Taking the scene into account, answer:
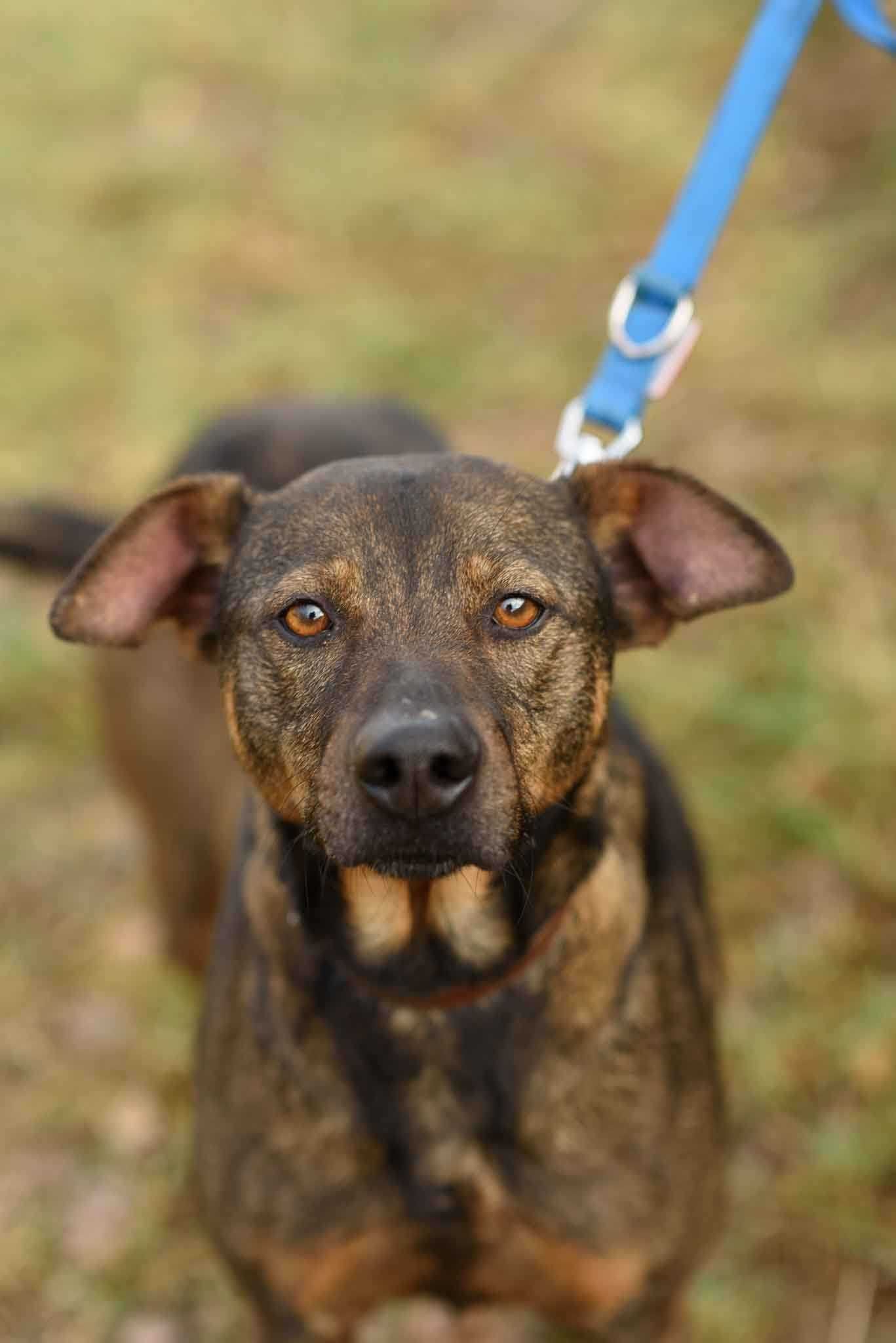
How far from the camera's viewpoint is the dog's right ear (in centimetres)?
263

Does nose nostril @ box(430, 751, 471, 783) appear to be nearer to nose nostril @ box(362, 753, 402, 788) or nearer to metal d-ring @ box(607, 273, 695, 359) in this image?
nose nostril @ box(362, 753, 402, 788)

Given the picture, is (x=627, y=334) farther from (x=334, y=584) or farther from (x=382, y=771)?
(x=382, y=771)

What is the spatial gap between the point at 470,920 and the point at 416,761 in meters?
0.62

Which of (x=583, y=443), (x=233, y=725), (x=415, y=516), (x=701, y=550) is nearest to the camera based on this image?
(x=415, y=516)

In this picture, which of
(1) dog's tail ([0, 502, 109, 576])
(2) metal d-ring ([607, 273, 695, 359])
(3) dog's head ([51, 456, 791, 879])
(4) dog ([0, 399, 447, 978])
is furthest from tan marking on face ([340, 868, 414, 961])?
(1) dog's tail ([0, 502, 109, 576])

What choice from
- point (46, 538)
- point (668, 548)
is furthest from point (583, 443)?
point (46, 538)

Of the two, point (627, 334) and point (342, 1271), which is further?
point (627, 334)

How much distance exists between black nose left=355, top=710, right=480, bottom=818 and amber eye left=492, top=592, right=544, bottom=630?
33 centimetres

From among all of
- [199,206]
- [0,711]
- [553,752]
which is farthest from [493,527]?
[199,206]

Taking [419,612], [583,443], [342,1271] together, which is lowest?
[342,1271]

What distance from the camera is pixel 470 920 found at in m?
2.59

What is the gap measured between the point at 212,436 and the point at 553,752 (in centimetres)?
241

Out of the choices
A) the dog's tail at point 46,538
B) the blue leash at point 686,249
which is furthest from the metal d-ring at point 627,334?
the dog's tail at point 46,538

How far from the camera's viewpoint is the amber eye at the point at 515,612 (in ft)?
7.86
